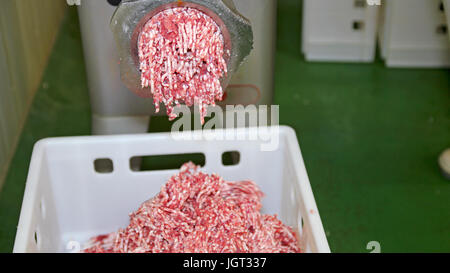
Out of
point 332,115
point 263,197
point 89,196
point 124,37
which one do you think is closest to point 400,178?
point 332,115

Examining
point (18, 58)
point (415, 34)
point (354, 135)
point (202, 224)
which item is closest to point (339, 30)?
point (415, 34)

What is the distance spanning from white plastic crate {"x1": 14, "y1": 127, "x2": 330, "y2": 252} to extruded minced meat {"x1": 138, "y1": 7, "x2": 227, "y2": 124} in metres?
0.33

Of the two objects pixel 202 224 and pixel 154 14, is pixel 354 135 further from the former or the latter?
pixel 154 14

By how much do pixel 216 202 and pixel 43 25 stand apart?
54.4 inches

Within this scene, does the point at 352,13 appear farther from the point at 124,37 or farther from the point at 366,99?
the point at 124,37

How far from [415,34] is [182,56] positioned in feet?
4.78

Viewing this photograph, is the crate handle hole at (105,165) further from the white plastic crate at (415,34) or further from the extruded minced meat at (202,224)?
the white plastic crate at (415,34)

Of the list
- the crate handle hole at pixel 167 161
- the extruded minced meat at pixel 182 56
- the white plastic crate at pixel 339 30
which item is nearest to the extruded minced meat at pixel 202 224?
the extruded minced meat at pixel 182 56

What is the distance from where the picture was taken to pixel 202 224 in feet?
4.75

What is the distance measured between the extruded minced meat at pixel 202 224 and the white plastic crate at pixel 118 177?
0.25 ft

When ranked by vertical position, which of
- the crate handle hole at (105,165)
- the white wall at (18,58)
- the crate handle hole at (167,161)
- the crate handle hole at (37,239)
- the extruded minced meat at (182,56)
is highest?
the extruded minced meat at (182,56)

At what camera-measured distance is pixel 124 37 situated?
124 centimetres

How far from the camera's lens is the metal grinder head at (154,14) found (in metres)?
1.19

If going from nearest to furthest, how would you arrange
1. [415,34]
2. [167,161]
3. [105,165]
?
[105,165]
[167,161]
[415,34]
